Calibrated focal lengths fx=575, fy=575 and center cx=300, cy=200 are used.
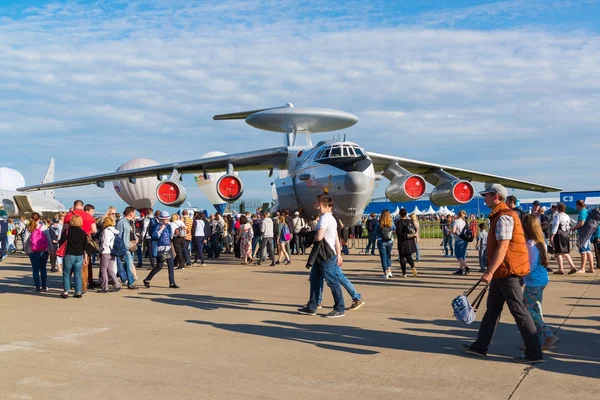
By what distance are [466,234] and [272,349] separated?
25.8 ft

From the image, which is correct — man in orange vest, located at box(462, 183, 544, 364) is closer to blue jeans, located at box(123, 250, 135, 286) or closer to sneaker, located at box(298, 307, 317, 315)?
sneaker, located at box(298, 307, 317, 315)

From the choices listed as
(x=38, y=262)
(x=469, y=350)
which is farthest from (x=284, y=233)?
(x=469, y=350)

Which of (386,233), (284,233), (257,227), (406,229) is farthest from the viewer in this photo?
(257,227)

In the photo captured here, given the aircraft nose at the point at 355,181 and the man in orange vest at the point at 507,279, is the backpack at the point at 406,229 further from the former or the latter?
the man in orange vest at the point at 507,279

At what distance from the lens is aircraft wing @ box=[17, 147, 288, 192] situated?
69.5 feet

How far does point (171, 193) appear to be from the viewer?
19938 millimetres

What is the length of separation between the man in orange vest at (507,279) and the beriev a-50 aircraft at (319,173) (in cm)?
861

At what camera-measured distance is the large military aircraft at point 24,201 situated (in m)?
44.4

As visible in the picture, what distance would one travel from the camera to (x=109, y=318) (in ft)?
25.0

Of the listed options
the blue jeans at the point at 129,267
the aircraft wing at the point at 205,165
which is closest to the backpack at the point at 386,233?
the blue jeans at the point at 129,267

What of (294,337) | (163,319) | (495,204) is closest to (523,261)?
(495,204)

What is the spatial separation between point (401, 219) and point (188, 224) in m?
6.91

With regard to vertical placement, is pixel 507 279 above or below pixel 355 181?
below

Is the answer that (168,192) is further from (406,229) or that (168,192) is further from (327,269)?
(327,269)
